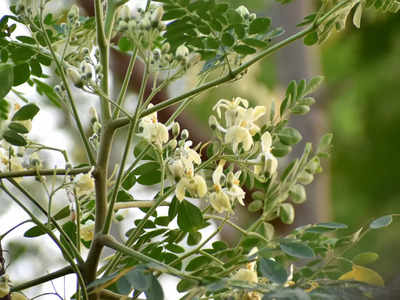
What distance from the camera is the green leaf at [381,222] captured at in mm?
410

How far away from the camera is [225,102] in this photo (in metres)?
0.48

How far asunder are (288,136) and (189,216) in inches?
4.0

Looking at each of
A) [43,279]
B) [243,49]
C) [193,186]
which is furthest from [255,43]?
[43,279]

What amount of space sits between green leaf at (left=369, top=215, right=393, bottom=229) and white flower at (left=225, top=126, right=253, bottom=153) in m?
0.10

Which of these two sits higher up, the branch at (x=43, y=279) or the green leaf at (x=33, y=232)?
the green leaf at (x=33, y=232)

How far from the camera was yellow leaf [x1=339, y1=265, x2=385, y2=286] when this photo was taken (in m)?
0.42

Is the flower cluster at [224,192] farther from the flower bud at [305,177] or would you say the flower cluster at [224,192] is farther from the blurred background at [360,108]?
the blurred background at [360,108]

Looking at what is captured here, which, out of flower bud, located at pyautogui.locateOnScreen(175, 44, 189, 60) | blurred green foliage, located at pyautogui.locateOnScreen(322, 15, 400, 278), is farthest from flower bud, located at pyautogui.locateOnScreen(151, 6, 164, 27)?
blurred green foliage, located at pyautogui.locateOnScreen(322, 15, 400, 278)

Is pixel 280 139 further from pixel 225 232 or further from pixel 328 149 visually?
pixel 225 232

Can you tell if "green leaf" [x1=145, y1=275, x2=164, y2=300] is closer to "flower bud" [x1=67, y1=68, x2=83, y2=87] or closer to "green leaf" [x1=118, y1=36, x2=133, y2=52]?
"flower bud" [x1=67, y1=68, x2=83, y2=87]

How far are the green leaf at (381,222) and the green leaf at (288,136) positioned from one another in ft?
0.30

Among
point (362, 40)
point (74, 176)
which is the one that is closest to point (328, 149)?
point (74, 176)

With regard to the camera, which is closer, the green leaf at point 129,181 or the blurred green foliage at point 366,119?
the green leaf at point 129,181

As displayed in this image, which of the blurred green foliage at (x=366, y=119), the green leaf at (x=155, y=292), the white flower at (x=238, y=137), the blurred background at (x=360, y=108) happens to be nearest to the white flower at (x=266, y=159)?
the white flower at (x=238, y=137)
